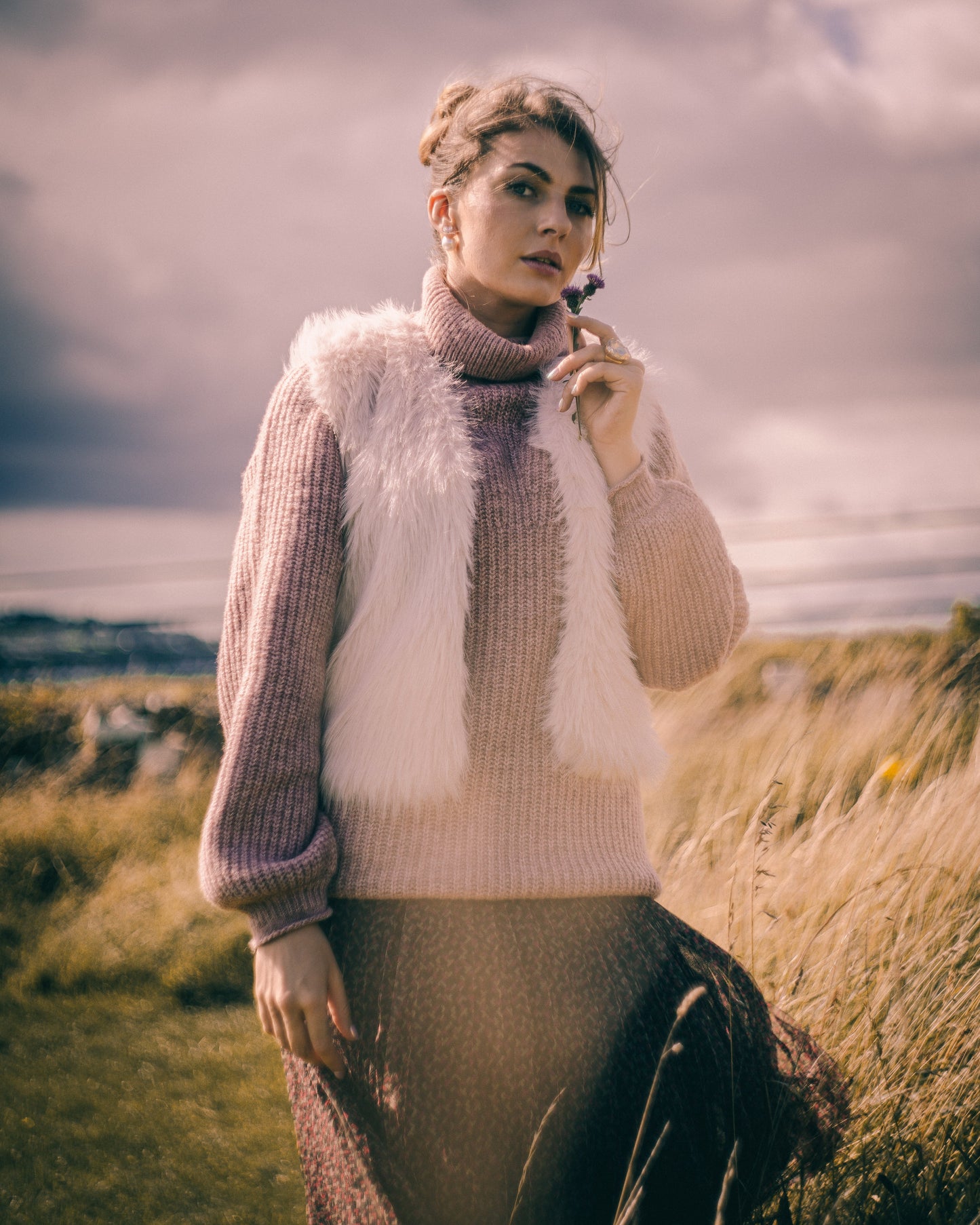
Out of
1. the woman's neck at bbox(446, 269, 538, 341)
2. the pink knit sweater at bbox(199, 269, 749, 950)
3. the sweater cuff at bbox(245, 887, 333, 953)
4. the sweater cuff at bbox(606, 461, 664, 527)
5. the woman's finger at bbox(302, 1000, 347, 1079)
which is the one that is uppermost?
the woman's neck at bbox(446, 269, 538, 341)

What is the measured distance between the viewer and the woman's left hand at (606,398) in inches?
58.3

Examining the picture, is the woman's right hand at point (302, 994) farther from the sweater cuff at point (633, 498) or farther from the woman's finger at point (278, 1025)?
the sweater cuff at point (633, 498)

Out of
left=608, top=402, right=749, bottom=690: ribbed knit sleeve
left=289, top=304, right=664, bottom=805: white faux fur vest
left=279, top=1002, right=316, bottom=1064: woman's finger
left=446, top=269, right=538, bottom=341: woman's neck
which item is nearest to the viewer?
left=279, top=1002, right=316, bottom=1064: woman's finger

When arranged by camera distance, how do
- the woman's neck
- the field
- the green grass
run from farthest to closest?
the green grass, the field, the woman's neck

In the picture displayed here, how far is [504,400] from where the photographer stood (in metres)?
1.52

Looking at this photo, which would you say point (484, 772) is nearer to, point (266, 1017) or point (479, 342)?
point (266, 1017)

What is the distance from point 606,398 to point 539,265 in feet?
0.87

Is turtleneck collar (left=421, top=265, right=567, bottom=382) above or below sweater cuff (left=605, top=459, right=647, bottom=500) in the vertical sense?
above

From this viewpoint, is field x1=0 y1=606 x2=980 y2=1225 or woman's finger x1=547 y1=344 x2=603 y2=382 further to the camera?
field x1=0 y1=606 x2=980 y2=1225

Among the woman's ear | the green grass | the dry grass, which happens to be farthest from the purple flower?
the green grass

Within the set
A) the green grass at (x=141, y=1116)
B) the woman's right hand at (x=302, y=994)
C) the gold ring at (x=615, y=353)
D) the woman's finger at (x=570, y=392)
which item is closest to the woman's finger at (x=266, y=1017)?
the woman's right hand at (x=302, y=994)

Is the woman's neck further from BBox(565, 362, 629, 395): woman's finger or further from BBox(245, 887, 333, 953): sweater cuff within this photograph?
BBox(245, 887, 333, 953): sweater cuff

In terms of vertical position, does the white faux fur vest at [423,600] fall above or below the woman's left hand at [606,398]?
below

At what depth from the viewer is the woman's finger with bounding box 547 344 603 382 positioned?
58.2 inches
